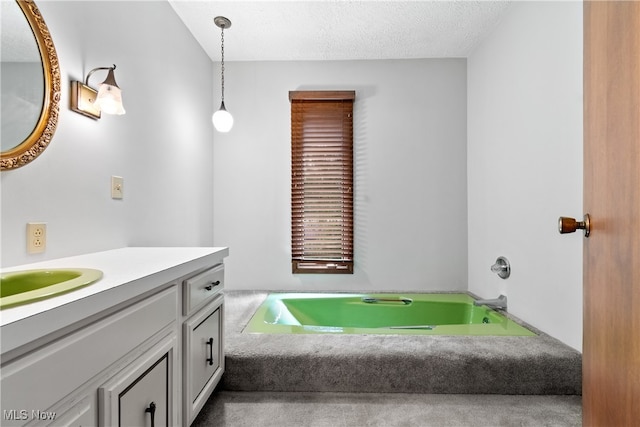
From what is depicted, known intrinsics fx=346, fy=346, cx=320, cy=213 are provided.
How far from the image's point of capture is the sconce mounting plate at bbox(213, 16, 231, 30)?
240cm

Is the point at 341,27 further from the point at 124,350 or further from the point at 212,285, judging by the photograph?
the point at 124,350

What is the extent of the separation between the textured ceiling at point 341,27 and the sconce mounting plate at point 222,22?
0.03m

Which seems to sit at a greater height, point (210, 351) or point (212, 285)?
point (212, 285)

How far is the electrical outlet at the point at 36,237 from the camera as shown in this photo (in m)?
1.20

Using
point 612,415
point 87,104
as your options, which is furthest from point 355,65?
point 612,415

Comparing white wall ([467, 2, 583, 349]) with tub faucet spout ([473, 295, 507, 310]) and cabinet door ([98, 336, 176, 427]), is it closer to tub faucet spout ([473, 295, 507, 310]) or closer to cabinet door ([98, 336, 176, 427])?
tub faucet spout ([473, 295, 507, 310])

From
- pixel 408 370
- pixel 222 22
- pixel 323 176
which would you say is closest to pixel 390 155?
pixel 323 176

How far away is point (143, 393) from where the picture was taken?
101 cm

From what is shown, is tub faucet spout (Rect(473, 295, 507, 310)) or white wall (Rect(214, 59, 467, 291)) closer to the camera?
tub faucet spout (Rect(473, 295, 507, 310))

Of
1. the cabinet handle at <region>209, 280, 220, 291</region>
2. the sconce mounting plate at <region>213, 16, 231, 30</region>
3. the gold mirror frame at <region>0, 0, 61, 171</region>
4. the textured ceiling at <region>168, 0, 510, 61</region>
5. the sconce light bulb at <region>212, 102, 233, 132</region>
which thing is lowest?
the cabinet handle at <region>209, 280, 220, 291</region>

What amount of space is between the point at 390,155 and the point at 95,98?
7.27ft

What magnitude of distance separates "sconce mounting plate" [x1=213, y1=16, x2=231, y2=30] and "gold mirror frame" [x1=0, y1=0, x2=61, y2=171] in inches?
53.7

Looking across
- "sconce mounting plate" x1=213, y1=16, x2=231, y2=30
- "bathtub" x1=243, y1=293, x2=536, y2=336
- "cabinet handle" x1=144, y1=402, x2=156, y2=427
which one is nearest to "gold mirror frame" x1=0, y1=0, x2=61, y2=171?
"cabinet handle" x1=144, y1=402, x2=156, y2=427

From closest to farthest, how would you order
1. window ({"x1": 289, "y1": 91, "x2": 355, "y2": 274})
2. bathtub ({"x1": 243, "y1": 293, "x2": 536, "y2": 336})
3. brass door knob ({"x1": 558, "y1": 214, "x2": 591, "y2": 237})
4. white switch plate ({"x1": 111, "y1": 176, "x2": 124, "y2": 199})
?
brass door knob ({"x1": 558, "y1": 214, "x2": 591, "y2": 237}), white switch plate ({"x1": 111, "y1": 176, "x2": 124, "y2": 199}), bathtub ({"x1": 243, "y1": 293, "x2": 536, "y2": 336}), window ({"x1": 289, "y1": 91, "x2": 355, "y2": 274})
